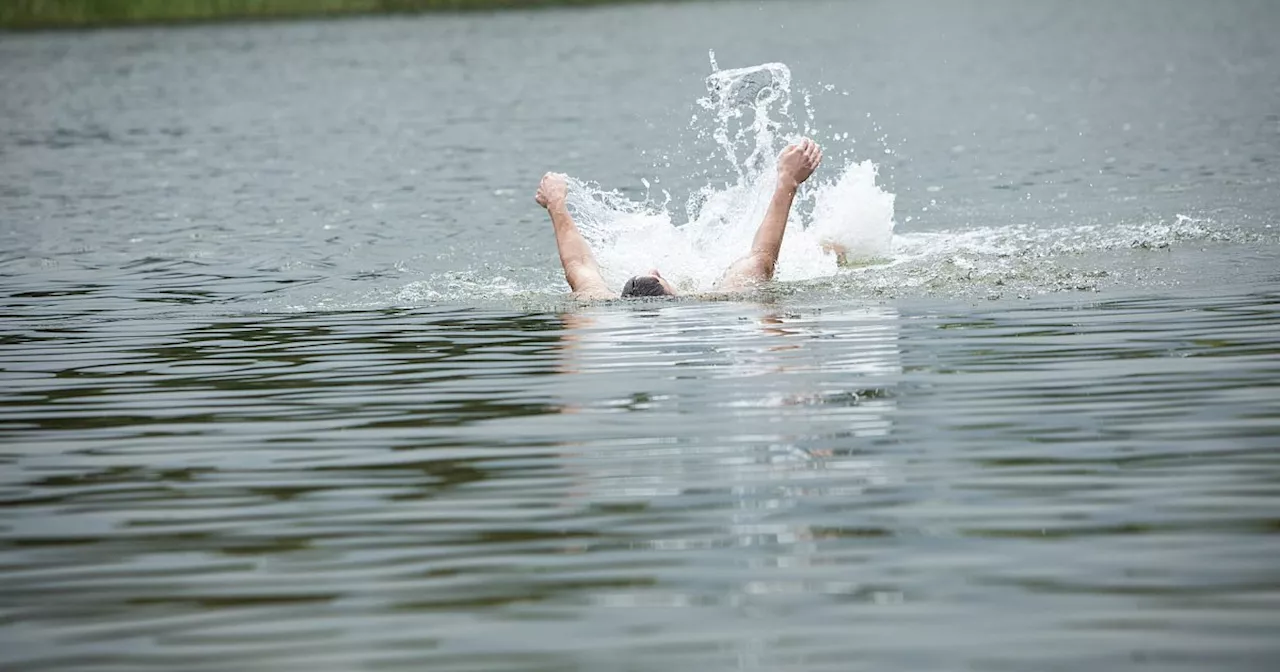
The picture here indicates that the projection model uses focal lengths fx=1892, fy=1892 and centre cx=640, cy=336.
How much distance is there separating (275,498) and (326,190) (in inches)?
762

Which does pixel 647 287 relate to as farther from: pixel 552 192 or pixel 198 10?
pixel 198 10

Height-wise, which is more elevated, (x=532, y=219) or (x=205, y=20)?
(x=205, y=20)

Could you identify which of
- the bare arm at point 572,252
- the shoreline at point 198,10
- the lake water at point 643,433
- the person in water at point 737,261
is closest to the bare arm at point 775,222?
the person in water at point 737,261

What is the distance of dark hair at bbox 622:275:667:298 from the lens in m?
16.2

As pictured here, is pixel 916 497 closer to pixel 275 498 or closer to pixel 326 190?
pixel 275 498

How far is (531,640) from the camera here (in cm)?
723

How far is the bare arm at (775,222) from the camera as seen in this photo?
627 inches

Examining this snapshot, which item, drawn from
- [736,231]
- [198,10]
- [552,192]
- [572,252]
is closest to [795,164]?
[572,252]

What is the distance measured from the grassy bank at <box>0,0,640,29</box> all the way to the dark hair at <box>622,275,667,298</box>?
84705 millimetres

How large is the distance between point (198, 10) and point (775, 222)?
8882 centimetres

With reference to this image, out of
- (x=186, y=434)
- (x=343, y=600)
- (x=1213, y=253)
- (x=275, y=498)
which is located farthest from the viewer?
(x=1213, y=253)

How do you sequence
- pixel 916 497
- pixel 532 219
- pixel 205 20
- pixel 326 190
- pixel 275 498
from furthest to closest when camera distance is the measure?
pixel 205 20
pixel 326 190
pixel 532 219
pixel 275 498
pixel 916 497

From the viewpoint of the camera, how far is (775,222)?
16.1 meters

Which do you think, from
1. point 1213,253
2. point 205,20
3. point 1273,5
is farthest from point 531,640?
point 205,20
